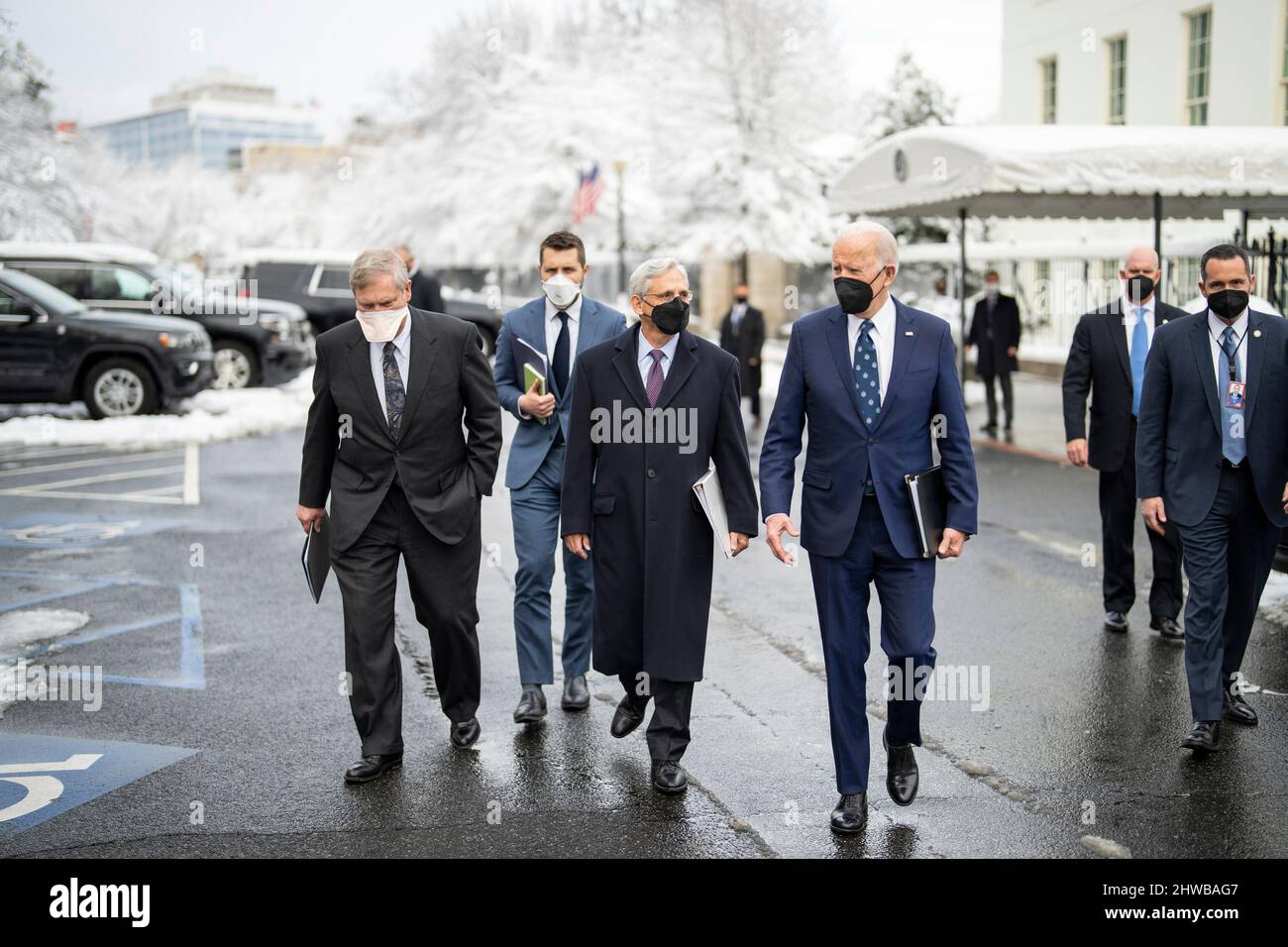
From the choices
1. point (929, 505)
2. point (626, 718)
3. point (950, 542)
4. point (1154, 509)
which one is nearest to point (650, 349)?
point (929, 505)

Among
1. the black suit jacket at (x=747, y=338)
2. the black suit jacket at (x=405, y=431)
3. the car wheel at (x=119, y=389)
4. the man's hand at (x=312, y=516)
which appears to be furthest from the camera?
the black suit jacket at (x=747, y=338)

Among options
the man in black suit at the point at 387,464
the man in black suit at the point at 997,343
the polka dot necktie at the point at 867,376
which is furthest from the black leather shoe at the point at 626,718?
the man in black suit at the point at 997,343

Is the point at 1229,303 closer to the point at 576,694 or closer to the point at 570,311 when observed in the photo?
the point at 570,311

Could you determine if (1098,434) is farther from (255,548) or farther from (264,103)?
(264,103)

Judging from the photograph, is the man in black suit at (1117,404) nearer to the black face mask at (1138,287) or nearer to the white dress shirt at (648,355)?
the black face mask at (1138,287)

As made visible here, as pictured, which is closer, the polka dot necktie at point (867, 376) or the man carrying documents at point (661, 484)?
the polka dot necktie at point (867, 376)

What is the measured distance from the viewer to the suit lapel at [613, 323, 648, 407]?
206 inches

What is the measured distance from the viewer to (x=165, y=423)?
54.4 feet

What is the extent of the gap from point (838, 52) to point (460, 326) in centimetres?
3558

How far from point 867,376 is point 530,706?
2.16 m

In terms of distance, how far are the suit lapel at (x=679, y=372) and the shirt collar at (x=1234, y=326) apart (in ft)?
7.26

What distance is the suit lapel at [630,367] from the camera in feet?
17.2
